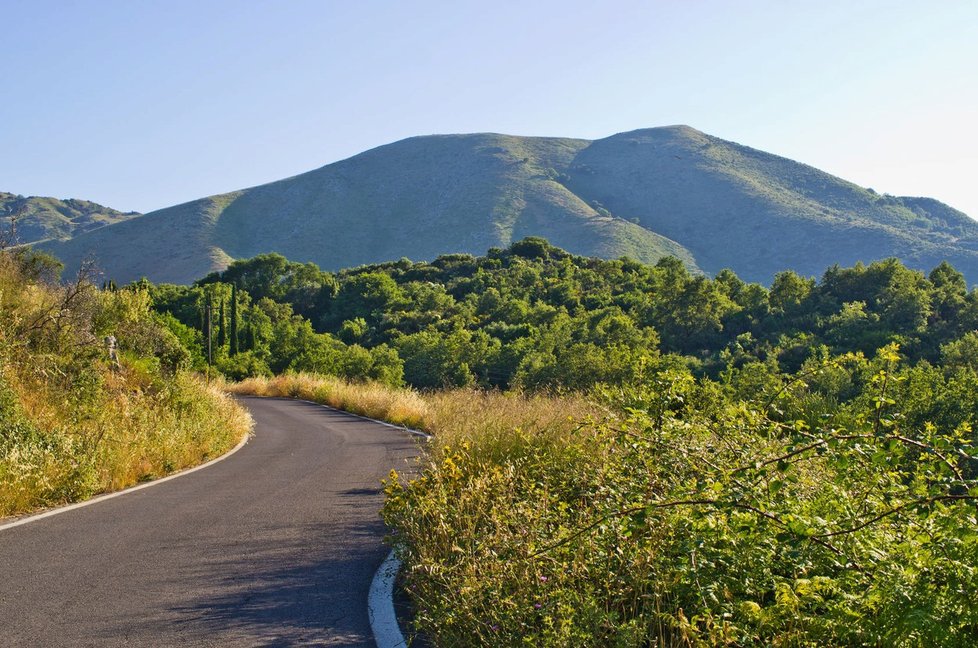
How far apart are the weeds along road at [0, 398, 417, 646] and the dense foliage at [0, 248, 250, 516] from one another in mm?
765

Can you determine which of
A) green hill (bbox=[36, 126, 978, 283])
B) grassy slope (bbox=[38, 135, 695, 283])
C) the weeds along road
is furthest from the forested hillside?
grassy slope (bbox=[38, 135, 695, 283])

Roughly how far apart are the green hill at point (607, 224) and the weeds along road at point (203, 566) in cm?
12171

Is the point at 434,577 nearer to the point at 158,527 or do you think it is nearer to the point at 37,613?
the point at 37,613

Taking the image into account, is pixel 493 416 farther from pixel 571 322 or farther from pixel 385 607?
pixel 571 322

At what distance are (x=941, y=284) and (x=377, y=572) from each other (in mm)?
47063

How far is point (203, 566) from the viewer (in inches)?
282

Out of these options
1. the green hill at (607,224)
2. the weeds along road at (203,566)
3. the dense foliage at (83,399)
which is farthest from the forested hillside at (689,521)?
the green hill at (607,224)

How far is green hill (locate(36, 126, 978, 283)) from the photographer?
136750mm

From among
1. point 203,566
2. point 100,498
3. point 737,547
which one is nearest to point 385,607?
point 203,566

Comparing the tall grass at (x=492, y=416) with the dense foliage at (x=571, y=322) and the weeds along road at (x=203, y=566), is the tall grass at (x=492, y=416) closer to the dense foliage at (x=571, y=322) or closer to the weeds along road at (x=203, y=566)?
the weeds along road at (x=203, y=566)

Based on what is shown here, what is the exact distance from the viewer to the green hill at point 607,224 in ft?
449

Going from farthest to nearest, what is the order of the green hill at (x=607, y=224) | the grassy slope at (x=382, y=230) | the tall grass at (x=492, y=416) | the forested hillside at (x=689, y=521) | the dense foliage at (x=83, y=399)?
1. the grassy slope at (x=382, y=230)
2. the green hill at (x=607, y=224)
3. the dense foliage at (x=83, y=399)
4. the tall grass at (x=492, y=416)
5. the forested hillside at (x=689, y=521)

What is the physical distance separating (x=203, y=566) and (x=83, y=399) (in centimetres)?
733

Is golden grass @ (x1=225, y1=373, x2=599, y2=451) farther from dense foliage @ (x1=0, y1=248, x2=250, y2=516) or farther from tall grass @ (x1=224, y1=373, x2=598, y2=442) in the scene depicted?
dense foliage @ (x1=0, y1=248, x2=250, y2=516)
